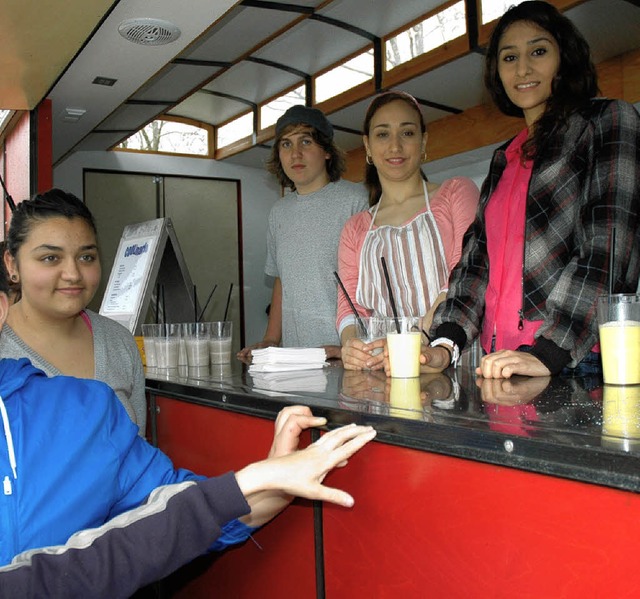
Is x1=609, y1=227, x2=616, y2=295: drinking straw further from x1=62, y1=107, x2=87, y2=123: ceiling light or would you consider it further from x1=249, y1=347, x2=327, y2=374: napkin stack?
x1=62, y1=107, x2=87, y2=123: ceiling light

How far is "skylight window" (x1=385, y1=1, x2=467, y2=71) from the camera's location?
4152mm

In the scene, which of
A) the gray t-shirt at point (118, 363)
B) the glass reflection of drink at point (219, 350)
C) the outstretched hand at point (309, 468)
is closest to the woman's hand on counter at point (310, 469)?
the outstretched hand at point (309, 468)

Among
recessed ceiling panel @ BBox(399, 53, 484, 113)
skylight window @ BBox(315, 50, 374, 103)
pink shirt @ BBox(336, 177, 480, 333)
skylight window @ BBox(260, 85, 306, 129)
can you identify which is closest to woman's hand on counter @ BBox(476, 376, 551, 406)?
pink shirt @ BBox(336, 177, 480, 333)

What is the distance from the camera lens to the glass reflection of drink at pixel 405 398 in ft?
3.46

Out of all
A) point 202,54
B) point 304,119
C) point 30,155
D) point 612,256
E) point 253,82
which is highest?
point 253,82

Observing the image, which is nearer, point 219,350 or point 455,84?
point 219,350

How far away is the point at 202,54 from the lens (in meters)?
4.31

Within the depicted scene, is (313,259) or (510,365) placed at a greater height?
(313,259)

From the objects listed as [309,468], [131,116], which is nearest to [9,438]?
[309,468]

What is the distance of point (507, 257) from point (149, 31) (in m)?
2.52

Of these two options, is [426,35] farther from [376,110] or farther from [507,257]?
[507,257]

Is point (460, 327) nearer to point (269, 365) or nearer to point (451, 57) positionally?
point (269, 365)

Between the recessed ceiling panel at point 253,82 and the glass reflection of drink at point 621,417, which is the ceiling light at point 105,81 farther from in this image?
the glass reflection of drink at point 621,417

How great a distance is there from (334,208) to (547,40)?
3.59ft
